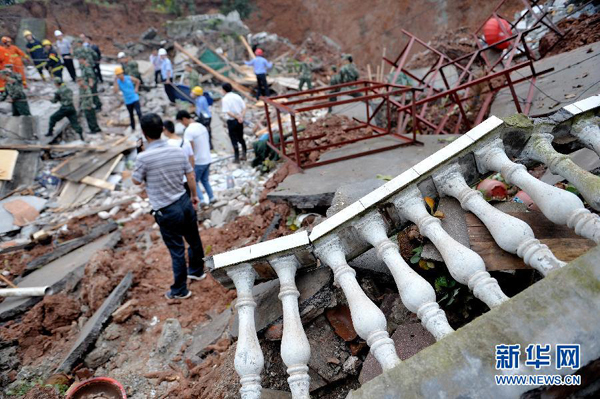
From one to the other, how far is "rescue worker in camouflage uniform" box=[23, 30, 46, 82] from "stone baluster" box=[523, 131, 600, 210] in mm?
13995

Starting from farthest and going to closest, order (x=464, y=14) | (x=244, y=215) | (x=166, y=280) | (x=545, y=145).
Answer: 1. (x=464, y=14)
2. (x=244, y=215)
3. (x=166, y=280)
4. (x=545, y=145)

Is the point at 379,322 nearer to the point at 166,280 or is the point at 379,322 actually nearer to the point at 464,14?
the point at 166,280

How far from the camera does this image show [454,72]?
27.8 feet

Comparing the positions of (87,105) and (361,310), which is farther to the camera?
(87,105)

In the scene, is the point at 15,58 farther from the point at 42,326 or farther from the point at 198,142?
the point at 42,326

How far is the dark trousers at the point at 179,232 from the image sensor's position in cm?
400

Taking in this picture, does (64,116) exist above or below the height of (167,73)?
below

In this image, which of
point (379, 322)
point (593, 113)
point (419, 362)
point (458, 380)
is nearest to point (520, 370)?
point (458, 380)

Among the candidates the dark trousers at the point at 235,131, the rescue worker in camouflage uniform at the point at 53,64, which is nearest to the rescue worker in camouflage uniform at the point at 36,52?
the rescue worker in camouflage uniform at the point at 53,64

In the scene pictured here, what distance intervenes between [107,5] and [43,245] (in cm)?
1786

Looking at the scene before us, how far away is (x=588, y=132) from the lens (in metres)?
2.45

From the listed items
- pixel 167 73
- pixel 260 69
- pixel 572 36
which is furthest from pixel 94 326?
pixel 167 73

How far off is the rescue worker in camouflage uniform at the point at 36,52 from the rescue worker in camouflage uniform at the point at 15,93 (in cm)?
333

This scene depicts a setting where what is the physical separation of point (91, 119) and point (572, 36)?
11208 mm
